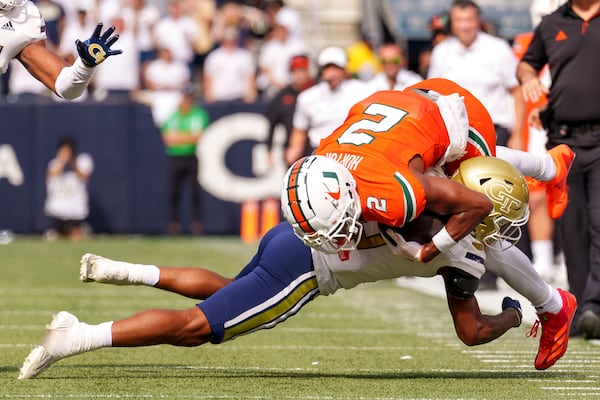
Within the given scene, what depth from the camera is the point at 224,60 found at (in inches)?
628

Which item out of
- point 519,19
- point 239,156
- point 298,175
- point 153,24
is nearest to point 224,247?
point 239,156

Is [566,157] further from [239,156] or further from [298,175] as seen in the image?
[239,156]

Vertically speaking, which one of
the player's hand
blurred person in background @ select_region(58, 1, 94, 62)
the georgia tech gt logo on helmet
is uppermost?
the player's hand

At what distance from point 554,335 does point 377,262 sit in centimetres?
88

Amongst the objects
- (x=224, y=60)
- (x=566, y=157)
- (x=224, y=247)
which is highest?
(x=566, y=157)

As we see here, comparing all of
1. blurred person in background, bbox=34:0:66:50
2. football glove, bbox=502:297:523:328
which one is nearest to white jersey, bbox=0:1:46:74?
football glove, bbox=502:297:523:328

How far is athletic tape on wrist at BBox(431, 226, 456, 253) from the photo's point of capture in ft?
16.5

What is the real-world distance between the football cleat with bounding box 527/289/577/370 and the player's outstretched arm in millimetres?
2116

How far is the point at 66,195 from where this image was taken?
15.0m

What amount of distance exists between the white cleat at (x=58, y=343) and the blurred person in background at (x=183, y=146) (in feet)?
33.6

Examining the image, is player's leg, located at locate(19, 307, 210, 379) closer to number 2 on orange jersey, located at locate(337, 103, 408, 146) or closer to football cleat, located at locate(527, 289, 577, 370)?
number 2 on orange jersey, located at locate(337, 103, 408, 146)

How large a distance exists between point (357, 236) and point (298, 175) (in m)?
0.37

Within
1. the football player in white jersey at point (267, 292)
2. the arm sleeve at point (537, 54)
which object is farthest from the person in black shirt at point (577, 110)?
the football player in white jersey at point (267, 292)

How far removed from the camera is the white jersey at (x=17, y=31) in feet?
19.1
